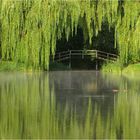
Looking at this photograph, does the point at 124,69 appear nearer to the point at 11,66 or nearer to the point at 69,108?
the point at 11,66

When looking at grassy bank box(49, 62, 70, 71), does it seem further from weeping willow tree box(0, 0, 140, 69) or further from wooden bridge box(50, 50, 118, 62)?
weeping willow tree box(0, 0, 140, 69)

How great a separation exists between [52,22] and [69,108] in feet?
34.3

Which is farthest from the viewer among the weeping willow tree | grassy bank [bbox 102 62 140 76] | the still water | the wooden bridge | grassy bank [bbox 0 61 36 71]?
the wooden bridge

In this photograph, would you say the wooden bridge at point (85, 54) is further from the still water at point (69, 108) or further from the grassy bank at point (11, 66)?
the still water at point (69, 108)

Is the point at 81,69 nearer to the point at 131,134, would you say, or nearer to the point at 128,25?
the point at 128,25

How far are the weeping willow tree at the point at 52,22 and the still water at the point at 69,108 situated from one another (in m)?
1.45

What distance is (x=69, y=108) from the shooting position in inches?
600

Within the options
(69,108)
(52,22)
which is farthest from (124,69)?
(69,108)

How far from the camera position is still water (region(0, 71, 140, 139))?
11641mm

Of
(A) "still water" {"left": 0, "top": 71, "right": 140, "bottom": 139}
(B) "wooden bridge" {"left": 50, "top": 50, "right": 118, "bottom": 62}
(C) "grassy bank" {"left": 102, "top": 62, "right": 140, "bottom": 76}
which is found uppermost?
(B) "wooden bridge" {"left": 50, "top": 50, "right": 118, "bottom": 62}

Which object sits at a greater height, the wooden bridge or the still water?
the wooden bridge

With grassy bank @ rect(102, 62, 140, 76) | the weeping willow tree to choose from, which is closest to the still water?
the weeping willow tree

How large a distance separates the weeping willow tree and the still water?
4.76 ft

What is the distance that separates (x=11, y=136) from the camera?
1121 centimetres
